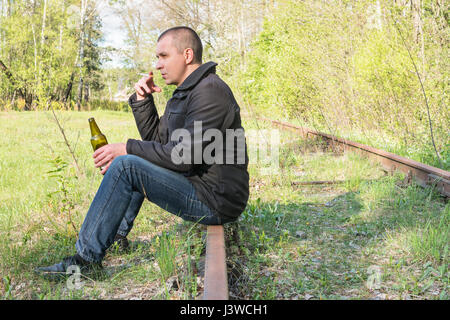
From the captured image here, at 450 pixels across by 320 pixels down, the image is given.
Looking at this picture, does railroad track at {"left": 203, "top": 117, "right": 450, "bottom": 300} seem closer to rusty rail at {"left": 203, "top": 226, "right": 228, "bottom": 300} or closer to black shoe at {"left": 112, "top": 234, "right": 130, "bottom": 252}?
rusty rail at {"left": 203, "top": 226, "right": 228, "bottom": 300}

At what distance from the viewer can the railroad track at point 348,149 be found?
204 centimetres

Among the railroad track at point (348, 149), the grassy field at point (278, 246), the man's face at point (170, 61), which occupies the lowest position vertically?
the grassy field at point (278, 246)

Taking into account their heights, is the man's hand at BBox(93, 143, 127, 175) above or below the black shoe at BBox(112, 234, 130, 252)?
above

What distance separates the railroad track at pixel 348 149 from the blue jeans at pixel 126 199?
26 centimetres

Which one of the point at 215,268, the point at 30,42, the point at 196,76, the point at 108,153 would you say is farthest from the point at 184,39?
the point at 30,42

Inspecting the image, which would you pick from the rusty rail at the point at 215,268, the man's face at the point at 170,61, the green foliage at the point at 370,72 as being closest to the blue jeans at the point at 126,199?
the rusty rail at the point at 215,268

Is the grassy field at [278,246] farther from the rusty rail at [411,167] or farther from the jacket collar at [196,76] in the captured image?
the jacket collar at [196,76]

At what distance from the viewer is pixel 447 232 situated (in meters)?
3.21

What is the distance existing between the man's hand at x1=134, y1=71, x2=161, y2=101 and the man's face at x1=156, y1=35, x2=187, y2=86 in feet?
1.42

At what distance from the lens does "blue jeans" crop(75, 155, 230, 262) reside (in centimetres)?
272

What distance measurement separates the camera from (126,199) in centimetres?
280

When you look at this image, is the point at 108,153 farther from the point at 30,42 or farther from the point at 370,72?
the point at 30,42

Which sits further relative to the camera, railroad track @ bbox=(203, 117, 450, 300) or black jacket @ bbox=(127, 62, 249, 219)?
black jacket @ bbox=(127, 62, 249, 219)

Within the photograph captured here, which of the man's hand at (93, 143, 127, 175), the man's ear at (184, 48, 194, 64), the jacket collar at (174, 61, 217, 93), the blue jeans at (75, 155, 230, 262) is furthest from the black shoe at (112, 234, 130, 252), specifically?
the man's ear at (184, 48, 194, 64)
